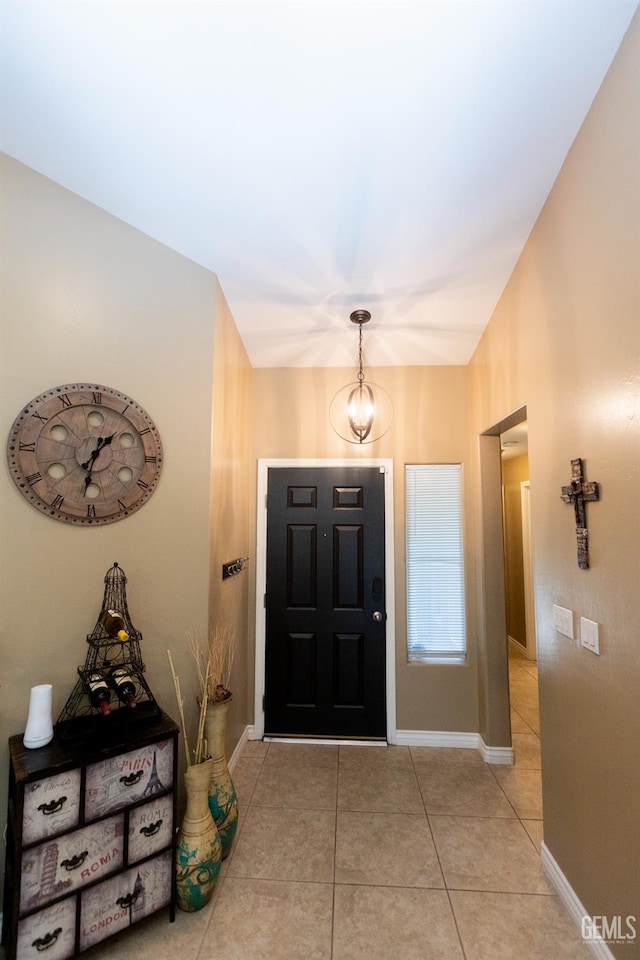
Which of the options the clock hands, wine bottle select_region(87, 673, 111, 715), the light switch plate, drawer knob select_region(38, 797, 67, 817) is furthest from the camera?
the clock hands

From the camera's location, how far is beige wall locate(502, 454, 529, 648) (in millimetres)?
5234

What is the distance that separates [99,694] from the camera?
5.22ft

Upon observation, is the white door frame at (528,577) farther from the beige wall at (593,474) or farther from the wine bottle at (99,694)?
the wine bottle at (99,694)

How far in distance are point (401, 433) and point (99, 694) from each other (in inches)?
96.9

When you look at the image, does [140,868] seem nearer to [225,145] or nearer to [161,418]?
[161,418]

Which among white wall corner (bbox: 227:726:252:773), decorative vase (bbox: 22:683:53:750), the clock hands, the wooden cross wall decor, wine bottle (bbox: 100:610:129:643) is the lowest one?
white wall corner (bbox: 227:726:252:773)

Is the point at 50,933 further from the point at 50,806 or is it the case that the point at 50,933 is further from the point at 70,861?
the point at 50,806

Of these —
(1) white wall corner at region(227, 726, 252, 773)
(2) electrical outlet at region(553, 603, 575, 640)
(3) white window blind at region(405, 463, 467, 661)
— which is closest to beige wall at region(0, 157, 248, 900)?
(1) white wall corner at region(227, 726, 252, 773)

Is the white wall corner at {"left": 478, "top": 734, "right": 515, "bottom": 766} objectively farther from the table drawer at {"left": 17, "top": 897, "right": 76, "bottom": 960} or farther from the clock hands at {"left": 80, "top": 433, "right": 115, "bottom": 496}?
the clock hands at {"left": 80, "top": 433, "right": 115, "bottom": 496}

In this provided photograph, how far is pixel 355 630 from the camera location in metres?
3.03

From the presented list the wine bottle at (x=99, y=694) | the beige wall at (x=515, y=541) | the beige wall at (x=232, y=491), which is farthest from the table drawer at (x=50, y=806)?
the beige wall at (x=515, y=541)

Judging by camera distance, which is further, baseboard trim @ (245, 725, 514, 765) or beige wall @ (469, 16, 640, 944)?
baseboard trim @ (245, 725, 514, 765)

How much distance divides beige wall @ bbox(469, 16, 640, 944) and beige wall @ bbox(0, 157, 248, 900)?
165 cm

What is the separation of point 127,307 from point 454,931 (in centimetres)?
299
